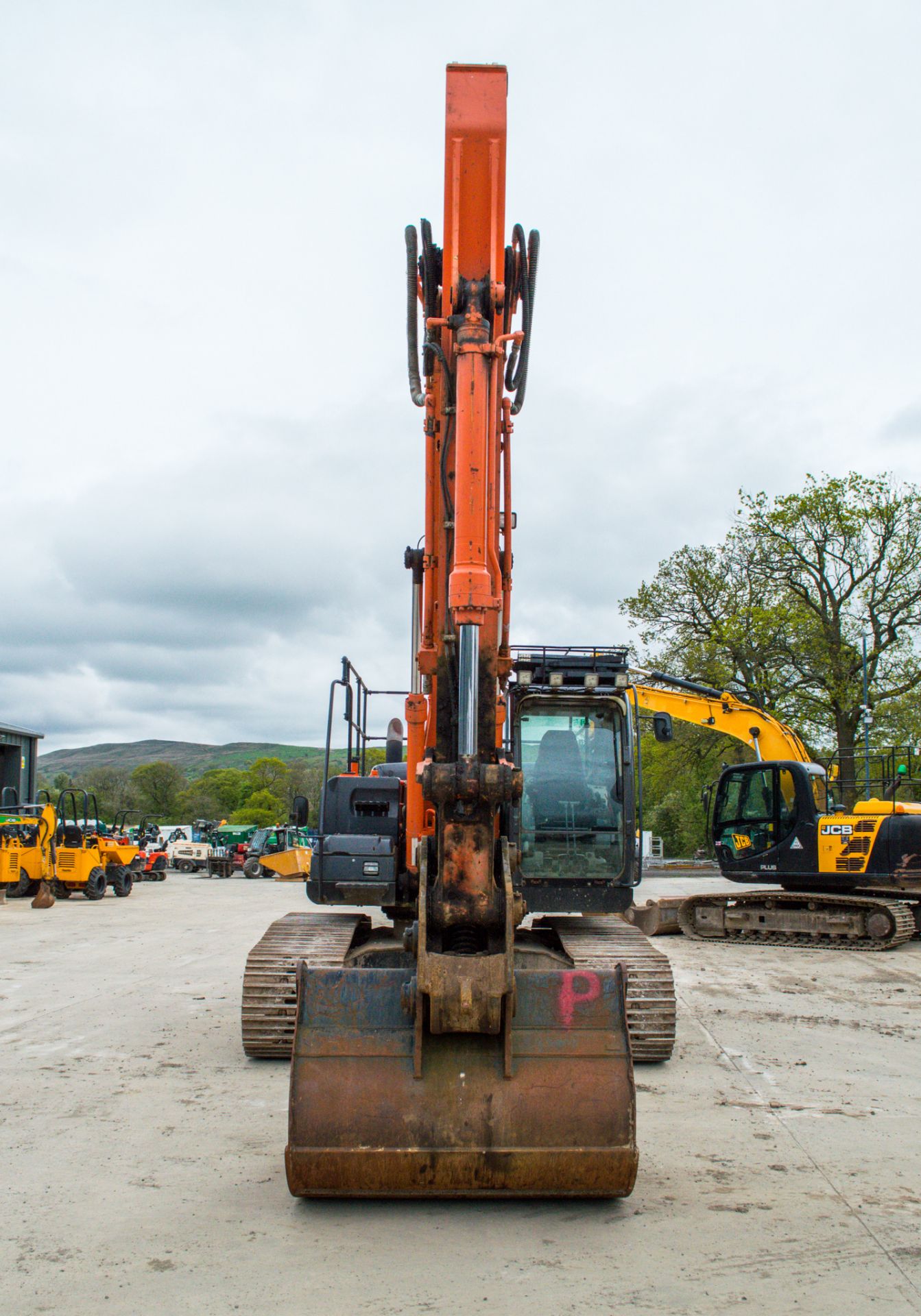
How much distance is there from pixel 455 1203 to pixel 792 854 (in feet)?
36.5

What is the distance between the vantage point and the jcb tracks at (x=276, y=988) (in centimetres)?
688

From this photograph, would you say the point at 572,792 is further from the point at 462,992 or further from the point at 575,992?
the point at 462,992

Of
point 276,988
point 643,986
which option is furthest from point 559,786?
point 276,988

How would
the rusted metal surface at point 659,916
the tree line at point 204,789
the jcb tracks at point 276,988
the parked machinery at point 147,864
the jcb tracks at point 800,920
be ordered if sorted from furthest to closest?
1. the tree line at point 204,789
2. the parked machinery at point 147,864
3. the rusted metal surface at point 659,916
4. the jcb tracks at point 800,920
5. the jcb tracks at point 276,988

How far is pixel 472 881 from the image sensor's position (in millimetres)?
4730

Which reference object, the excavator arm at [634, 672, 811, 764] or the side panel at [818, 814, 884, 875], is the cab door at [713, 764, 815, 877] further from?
the excavator arm at [634, 672, 811, 764]

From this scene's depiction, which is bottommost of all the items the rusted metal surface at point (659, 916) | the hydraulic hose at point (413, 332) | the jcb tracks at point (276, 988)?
the rusted metal surface at point (659, 916)

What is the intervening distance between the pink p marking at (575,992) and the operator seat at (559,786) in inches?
148

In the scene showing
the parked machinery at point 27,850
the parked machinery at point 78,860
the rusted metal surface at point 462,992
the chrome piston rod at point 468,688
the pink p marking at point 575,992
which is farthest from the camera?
the parked machinery at point 78,860

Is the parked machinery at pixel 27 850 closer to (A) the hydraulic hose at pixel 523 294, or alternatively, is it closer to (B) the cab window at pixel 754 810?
(B) the cab window at pixel 754 810

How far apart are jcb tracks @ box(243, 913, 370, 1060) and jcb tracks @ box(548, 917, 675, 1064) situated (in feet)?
5.55

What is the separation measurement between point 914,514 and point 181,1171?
3059cm

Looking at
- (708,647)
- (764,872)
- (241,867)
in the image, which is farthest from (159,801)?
(764,872)

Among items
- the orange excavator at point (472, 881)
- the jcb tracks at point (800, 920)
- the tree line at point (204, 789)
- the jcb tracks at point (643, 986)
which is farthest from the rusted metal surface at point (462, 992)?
the tree line at point (204, 789)
